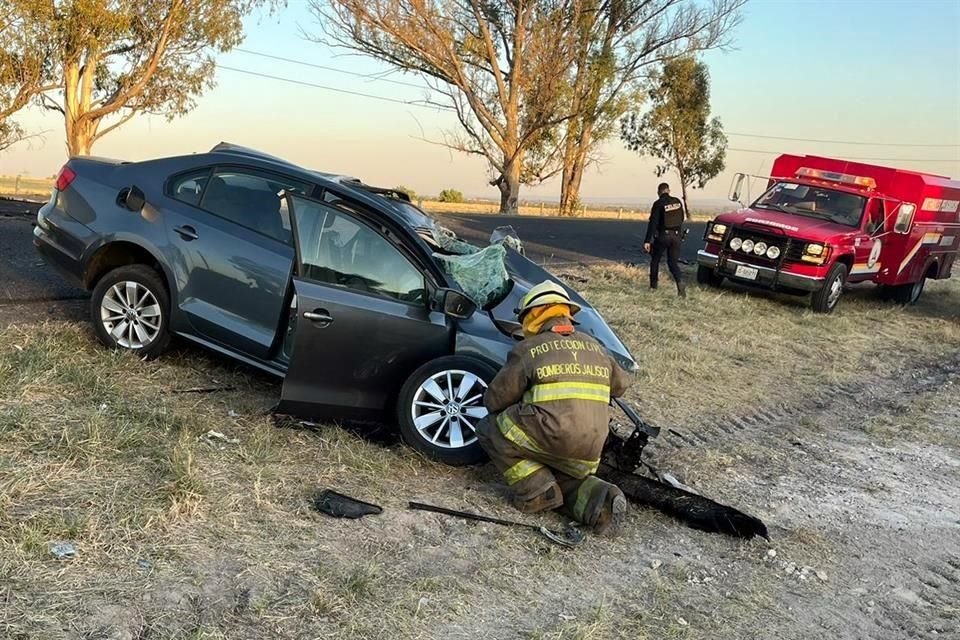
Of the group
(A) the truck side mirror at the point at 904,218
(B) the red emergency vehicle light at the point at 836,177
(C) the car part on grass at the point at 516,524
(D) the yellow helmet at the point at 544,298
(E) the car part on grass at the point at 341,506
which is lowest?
(C) the car part on grass at the point at 516,524

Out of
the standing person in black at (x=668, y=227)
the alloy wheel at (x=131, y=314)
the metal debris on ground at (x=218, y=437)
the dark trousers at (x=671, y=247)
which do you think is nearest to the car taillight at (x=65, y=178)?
the alloy wheel at (x=131, y=314)

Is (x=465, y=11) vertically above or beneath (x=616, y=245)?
above

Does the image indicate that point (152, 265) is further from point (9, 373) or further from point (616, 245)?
point (616, 245)

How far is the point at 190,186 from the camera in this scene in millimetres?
5902

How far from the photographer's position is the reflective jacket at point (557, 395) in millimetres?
4359

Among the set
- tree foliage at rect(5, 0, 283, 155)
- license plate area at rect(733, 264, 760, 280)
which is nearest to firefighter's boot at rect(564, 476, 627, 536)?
license plate area at rect(733, 264, 760, 280)

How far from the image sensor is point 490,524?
14.6 feet

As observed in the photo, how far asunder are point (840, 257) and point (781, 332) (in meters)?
2.38

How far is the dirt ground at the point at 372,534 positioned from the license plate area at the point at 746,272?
19.3 ft

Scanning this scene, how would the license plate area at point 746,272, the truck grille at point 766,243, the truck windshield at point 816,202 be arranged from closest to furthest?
1. the truck grille at point 766,243
2. the license plate area at point 746,272
3. the truck windshield at point 816,202

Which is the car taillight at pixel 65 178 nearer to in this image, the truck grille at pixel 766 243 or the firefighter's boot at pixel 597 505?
the firefighter's boot at pixel 597 505

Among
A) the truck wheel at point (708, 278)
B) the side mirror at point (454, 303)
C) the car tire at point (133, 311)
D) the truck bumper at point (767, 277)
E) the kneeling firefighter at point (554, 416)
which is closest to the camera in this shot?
the kneeling firefighter at point (554, 416)

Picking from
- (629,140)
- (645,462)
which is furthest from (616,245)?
(629,140)

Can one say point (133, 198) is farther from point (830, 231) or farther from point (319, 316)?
point (830, 231)
